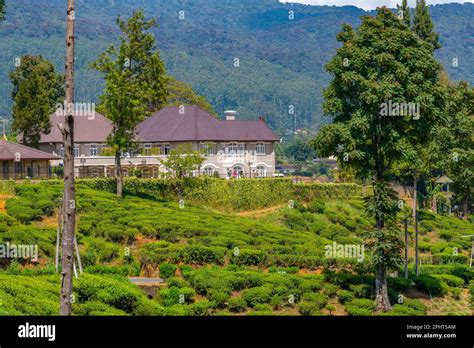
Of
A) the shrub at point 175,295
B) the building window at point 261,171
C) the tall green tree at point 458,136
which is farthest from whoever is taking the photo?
the building window at point 261,171

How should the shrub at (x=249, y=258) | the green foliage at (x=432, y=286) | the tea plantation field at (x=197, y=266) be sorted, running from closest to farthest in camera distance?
the tea plantation field at (x=197, y=266)
the green foliage at (x=432, y=286)
the shrub at (x=249, y=258)

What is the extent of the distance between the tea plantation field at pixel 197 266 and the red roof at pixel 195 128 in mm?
14841

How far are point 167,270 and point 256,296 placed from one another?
6746 millimetres

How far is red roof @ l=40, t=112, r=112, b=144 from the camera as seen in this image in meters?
86.4

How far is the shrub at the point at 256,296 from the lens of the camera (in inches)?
1580

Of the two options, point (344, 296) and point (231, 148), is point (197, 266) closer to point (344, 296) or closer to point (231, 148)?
point (344, 296)

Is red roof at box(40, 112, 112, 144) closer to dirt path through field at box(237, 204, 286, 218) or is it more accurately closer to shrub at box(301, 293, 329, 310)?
dirt path through field at box(237, 204, 286, 218)

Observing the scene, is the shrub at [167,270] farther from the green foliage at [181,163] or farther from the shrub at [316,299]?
the green foliage at [181,163]

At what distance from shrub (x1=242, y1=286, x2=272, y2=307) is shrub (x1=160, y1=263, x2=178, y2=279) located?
582cm

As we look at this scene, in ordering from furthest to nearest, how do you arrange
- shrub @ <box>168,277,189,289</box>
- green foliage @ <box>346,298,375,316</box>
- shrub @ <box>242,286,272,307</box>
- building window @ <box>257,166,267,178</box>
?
building window @ <box>257,166,267,178</box>, shrub @ <box>168,277,189,289</box>, shrub @ <box>242,286,272,307</box>, green foliage @ <box>346,298,375,316</box>

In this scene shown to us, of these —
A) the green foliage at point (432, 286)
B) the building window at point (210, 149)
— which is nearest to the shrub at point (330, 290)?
the green foliage at point (432, 286)

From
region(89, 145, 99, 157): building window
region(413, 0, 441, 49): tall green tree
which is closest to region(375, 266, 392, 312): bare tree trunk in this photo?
region(413, 0, 441, 49): tall green tree
